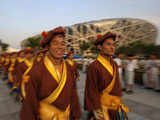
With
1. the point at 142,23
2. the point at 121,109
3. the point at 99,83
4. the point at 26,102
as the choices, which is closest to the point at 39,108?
the point at 26,102

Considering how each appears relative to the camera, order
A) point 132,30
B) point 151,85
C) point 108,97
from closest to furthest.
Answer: point 108,97
point 151,85
point 132,30

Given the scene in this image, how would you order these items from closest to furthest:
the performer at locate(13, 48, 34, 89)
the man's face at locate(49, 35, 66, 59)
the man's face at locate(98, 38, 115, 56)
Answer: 1. the man's face at locate(49, 35, 66, 59)
2. the man's face at locate(98, 38, 115, 56)
3. the performer at locate(13, 48, 34, 89)

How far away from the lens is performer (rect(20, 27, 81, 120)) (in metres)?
1.37

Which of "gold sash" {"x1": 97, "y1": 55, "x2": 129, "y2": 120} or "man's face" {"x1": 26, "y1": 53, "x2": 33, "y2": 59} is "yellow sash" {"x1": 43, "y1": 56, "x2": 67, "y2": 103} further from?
"man's face" {"x1": 26, "y1": 53, "x2": 33, "y2": 59}

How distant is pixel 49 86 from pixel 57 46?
426 mm

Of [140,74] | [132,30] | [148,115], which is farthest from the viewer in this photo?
[132,30]

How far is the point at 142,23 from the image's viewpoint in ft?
232

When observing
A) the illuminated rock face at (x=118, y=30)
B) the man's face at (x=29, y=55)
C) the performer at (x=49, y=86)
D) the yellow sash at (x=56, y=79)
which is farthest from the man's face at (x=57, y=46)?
the illuminated rock face at (x=118, y=30)

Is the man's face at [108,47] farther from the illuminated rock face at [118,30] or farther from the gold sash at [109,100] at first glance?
the illuminated rock face at [118,30]

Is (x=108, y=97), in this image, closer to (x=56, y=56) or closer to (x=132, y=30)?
(x=56, y=56)

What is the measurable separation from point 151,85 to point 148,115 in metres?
2.95

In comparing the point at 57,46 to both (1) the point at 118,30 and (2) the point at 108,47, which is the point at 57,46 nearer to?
(2) the point at 108,47

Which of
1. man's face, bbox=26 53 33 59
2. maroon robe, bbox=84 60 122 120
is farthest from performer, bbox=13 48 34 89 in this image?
maroon robe, bbox=84 60 122 120

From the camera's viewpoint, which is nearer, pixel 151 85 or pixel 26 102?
pixel 26 102
